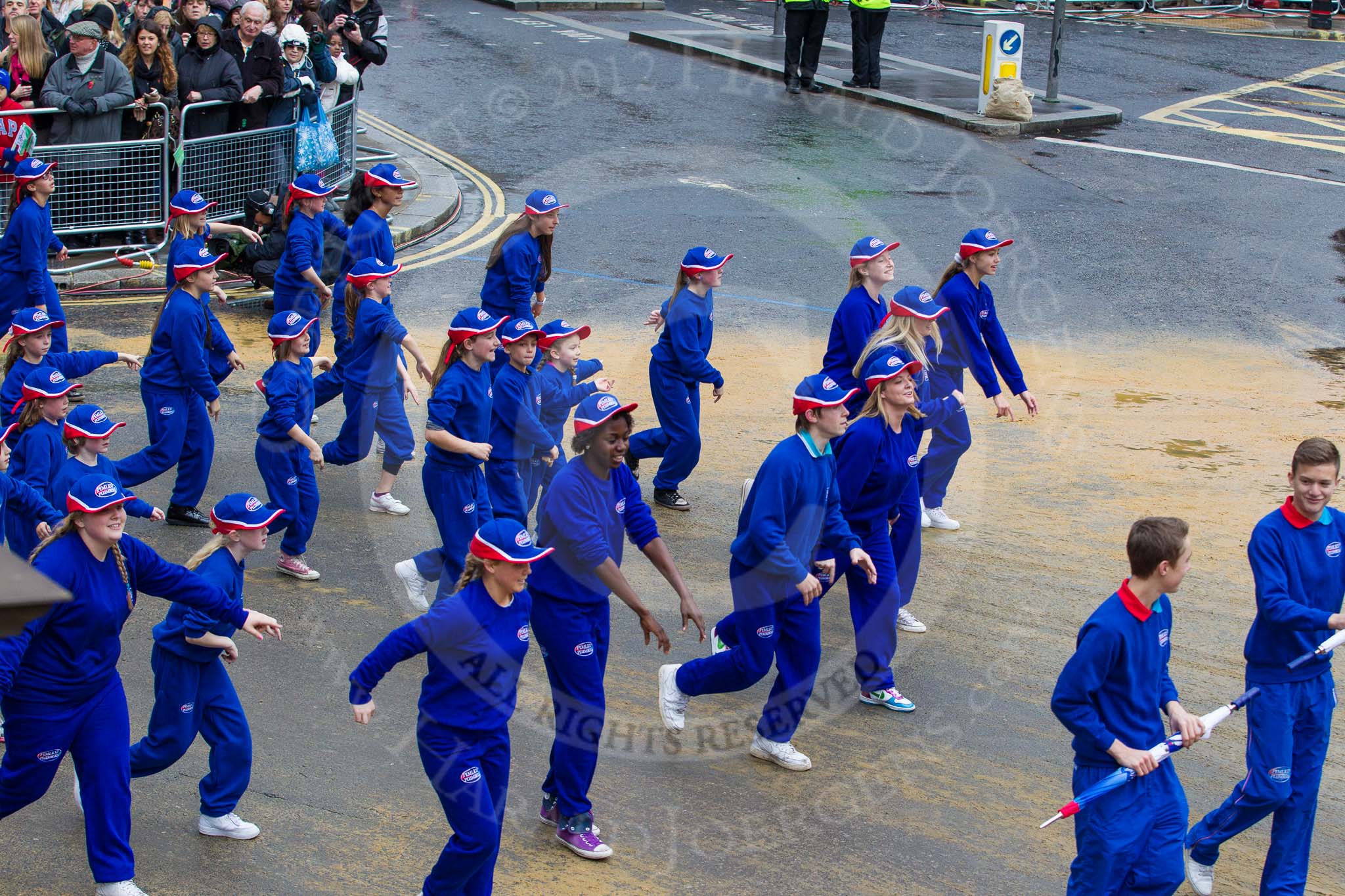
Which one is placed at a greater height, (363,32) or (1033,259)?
(363,32)

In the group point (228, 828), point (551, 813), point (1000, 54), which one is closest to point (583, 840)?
point (551, 813)

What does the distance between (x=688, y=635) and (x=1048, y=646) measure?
2.05m

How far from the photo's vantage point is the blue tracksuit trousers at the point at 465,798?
5344mm

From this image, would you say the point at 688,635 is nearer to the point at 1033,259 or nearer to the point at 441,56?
the point at 1033,259

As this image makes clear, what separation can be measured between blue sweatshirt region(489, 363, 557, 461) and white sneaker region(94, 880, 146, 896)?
3447mm

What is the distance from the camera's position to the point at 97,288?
13.7 m

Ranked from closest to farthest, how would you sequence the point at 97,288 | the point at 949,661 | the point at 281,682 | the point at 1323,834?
1. the point at 1323,834
2. the point at 281,682
3. the point at 949,661
4. the point at 97,288

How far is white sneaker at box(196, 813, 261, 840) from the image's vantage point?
239 inches

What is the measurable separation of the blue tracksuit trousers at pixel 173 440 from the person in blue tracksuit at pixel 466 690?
4220 millimetres

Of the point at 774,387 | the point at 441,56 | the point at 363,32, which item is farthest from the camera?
the point at 441,56

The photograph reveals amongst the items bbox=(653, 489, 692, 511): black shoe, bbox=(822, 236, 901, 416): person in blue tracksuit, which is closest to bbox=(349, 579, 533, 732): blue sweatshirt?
bbox=(822, 236, 901, 416): person in blue tracksuit

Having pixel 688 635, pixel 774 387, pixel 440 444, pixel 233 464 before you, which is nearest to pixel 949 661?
pixel 688 635

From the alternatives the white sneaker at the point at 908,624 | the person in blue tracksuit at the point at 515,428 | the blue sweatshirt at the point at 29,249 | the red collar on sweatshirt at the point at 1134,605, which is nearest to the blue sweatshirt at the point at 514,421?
the person in blue tracksuit at the point at 515,428

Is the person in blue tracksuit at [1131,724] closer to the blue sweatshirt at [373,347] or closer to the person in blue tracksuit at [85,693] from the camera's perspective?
the person in blue tracksuit at [85,693]
